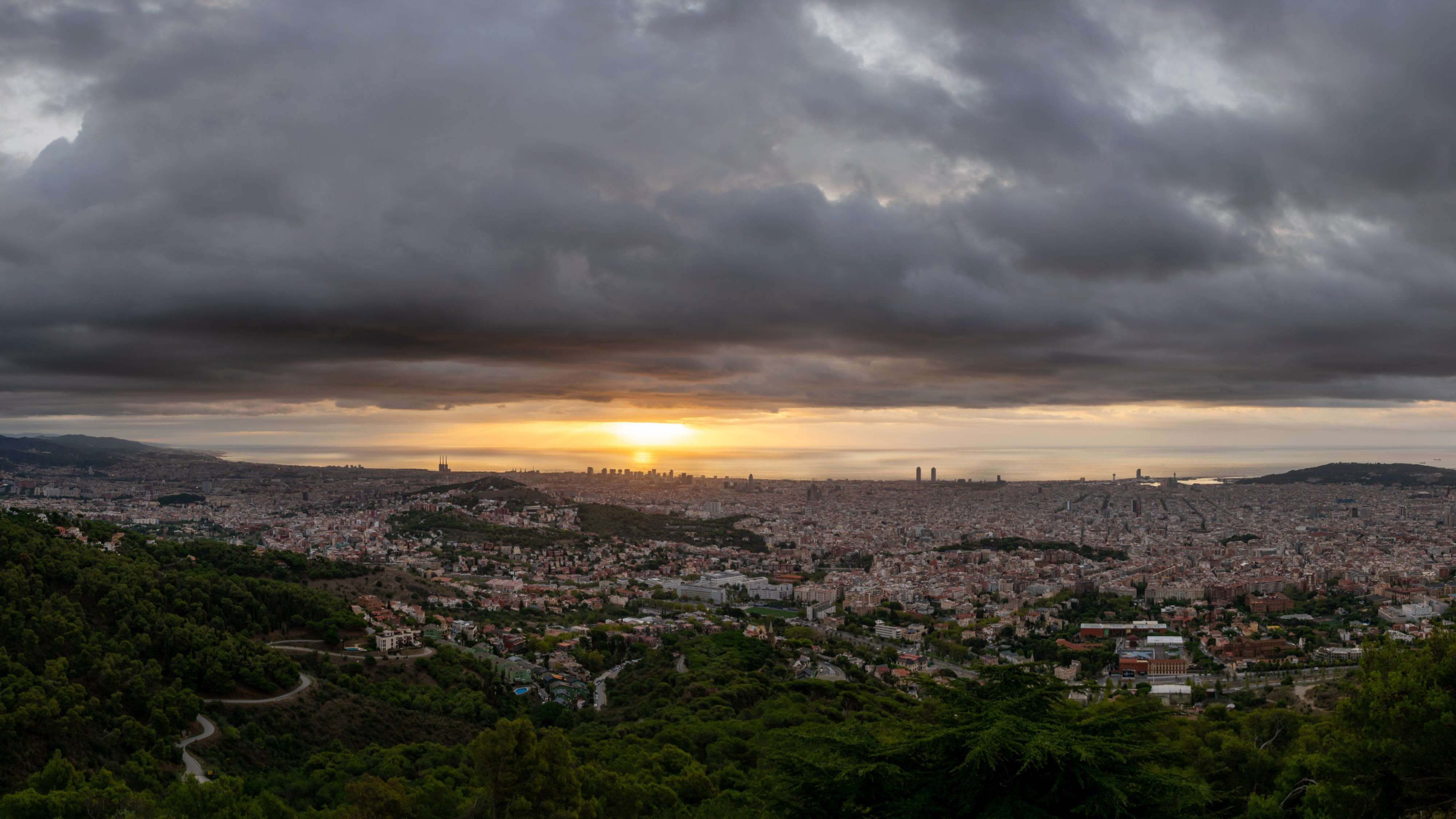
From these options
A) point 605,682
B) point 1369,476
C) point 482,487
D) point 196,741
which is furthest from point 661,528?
point 1369,476

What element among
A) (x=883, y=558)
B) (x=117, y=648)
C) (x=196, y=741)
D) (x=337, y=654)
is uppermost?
(x=117, y=648)

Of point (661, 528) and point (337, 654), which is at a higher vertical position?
point (337, 654)

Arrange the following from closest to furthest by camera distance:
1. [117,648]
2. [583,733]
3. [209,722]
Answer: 1. [209,722]
2. [117,648]
3. [583,733]

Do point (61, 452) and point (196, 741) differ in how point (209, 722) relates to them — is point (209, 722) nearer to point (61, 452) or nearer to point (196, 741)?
point (196, 741)

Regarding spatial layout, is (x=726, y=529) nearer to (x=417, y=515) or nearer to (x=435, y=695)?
(x=417, y=515)

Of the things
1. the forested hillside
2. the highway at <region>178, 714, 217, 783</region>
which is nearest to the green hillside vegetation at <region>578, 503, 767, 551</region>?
the forested hillside

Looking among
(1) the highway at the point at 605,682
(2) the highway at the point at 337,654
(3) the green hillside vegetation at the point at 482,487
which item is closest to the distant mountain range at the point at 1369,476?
(3) the green hillside vegetation at the point at 482,487
